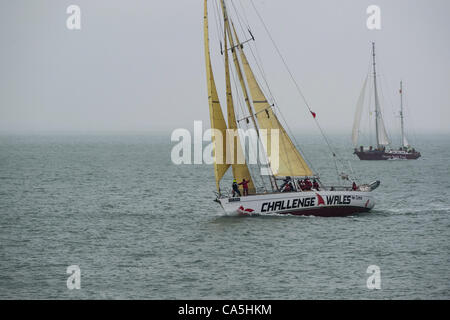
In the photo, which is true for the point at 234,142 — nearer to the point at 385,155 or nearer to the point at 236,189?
the point at 236,189

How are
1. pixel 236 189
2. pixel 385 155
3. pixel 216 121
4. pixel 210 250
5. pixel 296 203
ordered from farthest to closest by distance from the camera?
1. pixel 385 155
2. pixel 296 203
3. pixel 216 121
4. pixel 236 189
5. pixel 210 250

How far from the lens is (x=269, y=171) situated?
50.4m

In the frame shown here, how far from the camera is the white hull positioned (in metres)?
47.7

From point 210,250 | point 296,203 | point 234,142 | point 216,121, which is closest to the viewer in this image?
point 210,250

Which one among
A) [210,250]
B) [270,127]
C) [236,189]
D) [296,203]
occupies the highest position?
[270,127]

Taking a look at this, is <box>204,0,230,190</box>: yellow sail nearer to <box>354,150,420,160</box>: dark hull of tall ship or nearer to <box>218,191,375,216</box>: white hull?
<box>218,191,375,216</box>: white hull

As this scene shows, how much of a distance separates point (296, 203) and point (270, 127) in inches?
230

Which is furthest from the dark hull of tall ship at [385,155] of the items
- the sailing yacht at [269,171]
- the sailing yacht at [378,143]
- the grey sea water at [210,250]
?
the sailing yacht at [269,171]

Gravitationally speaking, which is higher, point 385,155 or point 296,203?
point 385,155

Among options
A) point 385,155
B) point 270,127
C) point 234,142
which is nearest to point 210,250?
point 234,142

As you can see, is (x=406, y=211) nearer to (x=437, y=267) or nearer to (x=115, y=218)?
(x=437, y=267)

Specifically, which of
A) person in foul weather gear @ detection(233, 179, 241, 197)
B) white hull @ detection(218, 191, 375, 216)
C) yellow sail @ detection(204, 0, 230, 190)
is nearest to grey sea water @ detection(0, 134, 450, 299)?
white hull @ detection(218, 191, 375, 216)

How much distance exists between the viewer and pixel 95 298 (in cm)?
3284

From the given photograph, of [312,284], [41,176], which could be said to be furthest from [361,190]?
[41,176]
